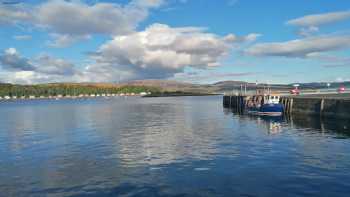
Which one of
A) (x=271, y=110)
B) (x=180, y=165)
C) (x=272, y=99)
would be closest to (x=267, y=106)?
(x=271, y=110)

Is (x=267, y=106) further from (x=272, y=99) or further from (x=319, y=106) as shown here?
(x=319, y=106)

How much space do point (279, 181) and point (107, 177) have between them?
37.0ft

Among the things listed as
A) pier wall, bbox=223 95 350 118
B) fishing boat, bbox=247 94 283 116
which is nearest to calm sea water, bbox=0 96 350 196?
pier wall, bbox=223 95 350 118

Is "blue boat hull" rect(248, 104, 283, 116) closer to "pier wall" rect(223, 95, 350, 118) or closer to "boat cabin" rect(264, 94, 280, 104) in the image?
"boat cabin" rect(264, 94, 280, 104)

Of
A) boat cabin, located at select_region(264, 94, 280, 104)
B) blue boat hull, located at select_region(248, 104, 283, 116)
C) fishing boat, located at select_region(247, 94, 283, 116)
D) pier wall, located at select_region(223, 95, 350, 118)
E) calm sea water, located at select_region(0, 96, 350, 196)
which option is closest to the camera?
calm sea water, located at select_region(0, 96, 350, 196)

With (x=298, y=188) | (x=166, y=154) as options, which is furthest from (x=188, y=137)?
(x=298, y=188)

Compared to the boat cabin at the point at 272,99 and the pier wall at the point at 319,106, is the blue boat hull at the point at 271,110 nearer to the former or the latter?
the boat cabin at the point at 272,99

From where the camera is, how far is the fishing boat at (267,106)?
78750 millimetres

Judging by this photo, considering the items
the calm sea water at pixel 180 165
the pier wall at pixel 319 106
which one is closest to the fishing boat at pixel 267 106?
the pier wall at pixel 319 106

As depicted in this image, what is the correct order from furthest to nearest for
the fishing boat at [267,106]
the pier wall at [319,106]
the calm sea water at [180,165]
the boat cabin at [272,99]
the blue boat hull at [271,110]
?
the boat cabin at [272,99]
the fishing boat at [267,106]
the blue boat hull at [271,110]
the pier wall at [319,106]
the calm sea water at [180,165]

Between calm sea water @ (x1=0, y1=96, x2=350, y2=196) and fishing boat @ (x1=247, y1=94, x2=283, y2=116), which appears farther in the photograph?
fishing boat @ (x1=247, y1=94, x2=283, y2=116)

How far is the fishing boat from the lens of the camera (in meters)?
78.8

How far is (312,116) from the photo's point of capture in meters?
69.6

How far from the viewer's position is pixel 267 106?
265 feet
